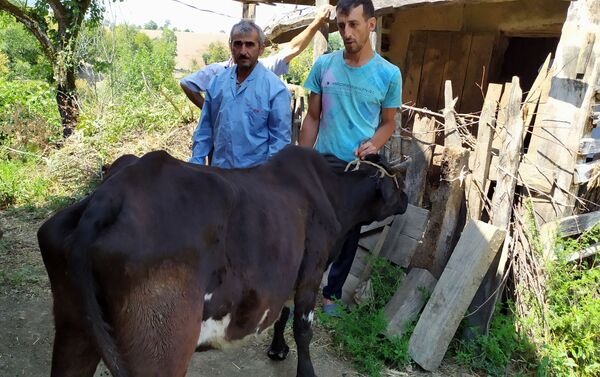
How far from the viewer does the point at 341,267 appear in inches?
169

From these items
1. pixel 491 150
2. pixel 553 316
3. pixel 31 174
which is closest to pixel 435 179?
pixel 491 150

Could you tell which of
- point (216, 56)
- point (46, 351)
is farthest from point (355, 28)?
point (216, 56)

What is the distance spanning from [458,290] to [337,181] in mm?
1297

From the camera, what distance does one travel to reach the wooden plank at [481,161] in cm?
430

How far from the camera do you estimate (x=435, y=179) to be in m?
4.62

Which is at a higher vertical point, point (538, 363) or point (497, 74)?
point (497, 74)

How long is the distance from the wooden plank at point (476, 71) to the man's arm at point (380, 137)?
361 cm

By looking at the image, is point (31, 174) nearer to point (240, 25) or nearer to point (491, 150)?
point (240, 25)

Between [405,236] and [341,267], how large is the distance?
69cm

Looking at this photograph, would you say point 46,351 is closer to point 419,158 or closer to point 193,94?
point 193,94

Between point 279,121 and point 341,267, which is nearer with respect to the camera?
point 279,121

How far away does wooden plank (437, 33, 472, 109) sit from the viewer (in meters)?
7.39

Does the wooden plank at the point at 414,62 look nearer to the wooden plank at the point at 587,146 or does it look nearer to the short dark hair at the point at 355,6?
the wooden plank at the point at 587,146

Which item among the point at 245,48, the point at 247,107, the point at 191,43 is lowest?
the point at 247,107
